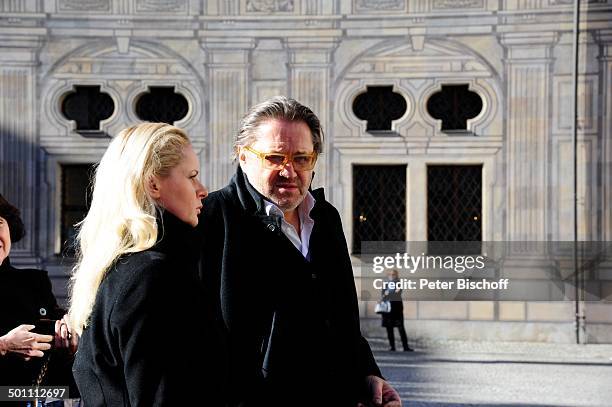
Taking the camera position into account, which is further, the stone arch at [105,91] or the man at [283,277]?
the stone arch at [105,91]

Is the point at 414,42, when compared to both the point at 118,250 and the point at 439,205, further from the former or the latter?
the point at 118,250

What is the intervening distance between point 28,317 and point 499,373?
7471 millimetres

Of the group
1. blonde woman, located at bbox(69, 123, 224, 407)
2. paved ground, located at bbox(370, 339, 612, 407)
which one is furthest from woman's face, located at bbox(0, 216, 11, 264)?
paved ground, located at bbox(370, 339, 612, 407)

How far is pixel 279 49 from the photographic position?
13.4 m

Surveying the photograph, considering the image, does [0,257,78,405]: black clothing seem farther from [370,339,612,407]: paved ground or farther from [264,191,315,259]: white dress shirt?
[370,339,612,407]: paved ground

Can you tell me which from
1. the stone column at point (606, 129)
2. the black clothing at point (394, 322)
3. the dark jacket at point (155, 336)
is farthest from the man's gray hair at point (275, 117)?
the stone column at point (606, 129)

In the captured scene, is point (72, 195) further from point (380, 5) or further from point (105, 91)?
point (380, 5)

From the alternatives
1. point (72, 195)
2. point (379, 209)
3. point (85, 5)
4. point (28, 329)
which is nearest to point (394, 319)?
point (379, 209)

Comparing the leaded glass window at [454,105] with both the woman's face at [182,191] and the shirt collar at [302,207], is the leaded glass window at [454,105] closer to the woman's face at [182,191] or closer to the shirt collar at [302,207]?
the shirt collar at [302,207]

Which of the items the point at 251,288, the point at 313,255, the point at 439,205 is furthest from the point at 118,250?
the point at 439,205

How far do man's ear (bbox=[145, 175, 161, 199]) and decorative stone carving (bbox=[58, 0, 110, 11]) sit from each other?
11.6 metres

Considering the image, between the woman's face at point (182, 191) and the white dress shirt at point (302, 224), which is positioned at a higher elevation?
the woman's face at point (182, 191)

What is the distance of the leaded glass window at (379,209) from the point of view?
13141 mm

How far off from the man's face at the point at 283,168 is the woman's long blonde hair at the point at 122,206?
0.81 m
